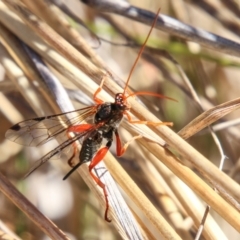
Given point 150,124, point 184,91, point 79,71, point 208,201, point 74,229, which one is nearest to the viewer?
point 208,201

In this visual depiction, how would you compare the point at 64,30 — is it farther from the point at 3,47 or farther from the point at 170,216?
the point at 170,216

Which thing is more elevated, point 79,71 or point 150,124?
point 79,71

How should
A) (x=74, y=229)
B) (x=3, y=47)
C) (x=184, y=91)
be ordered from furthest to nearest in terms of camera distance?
(x=184, y=91) → (x=74, y=229) → (x=3, y=47)

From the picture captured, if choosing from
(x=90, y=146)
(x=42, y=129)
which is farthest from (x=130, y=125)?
(x=42, y=129)

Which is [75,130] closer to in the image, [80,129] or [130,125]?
[80,129]

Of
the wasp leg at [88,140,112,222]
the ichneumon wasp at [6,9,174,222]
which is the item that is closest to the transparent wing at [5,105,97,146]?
the ichneumon wasp at [6,9,174,222]

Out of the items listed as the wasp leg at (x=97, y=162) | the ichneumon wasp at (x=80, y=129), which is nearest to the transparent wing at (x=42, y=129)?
the ichneumon wasp at (x=80, y=129)

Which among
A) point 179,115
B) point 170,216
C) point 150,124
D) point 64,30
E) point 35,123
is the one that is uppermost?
point 64,30

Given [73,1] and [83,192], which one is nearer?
[83,192]

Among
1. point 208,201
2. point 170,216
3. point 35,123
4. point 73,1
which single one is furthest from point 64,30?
point 208,201
